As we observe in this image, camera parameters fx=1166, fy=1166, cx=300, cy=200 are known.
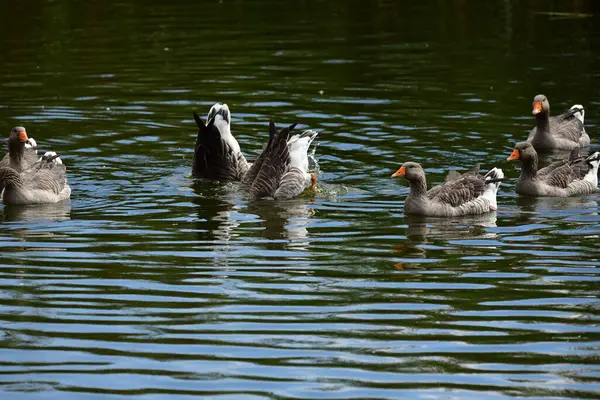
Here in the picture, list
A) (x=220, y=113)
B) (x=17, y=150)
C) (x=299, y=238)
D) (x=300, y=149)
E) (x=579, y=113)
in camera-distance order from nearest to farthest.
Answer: (x=299, y=238) → (x=17, y=150) → (x=300, y=149) → (x=220, y=113) → (x=579, y=113)

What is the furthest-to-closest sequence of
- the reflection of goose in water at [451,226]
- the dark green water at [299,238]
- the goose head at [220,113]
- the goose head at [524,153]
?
the goose head at [220,113], the goose head at [524,153], the reflection of goose in water at [451,226], the dark green water at [299,238]

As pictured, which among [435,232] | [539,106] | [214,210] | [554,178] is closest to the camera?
[435,232]

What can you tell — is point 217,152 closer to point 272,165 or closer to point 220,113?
point 220,113

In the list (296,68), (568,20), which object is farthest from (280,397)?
(568,20)

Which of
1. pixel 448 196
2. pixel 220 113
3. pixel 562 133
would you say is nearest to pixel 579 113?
pixel 562 133

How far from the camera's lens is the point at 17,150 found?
59.6 feet

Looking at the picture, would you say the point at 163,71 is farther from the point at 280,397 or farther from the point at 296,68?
the point at 280,397

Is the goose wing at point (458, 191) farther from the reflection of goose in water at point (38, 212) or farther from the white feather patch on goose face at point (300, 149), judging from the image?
the reflection of goose in water at point (38, 212)

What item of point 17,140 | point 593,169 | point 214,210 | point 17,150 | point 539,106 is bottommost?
point 214,210

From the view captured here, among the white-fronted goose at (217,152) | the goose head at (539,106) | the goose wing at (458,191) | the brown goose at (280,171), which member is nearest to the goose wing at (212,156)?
the white-fronted goose at (217,152)

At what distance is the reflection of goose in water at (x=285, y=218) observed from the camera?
15046 millimetres

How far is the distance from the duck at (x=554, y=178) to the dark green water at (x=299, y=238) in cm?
32

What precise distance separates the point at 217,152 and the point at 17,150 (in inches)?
124

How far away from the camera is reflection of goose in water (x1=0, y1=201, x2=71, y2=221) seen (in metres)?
16.3
